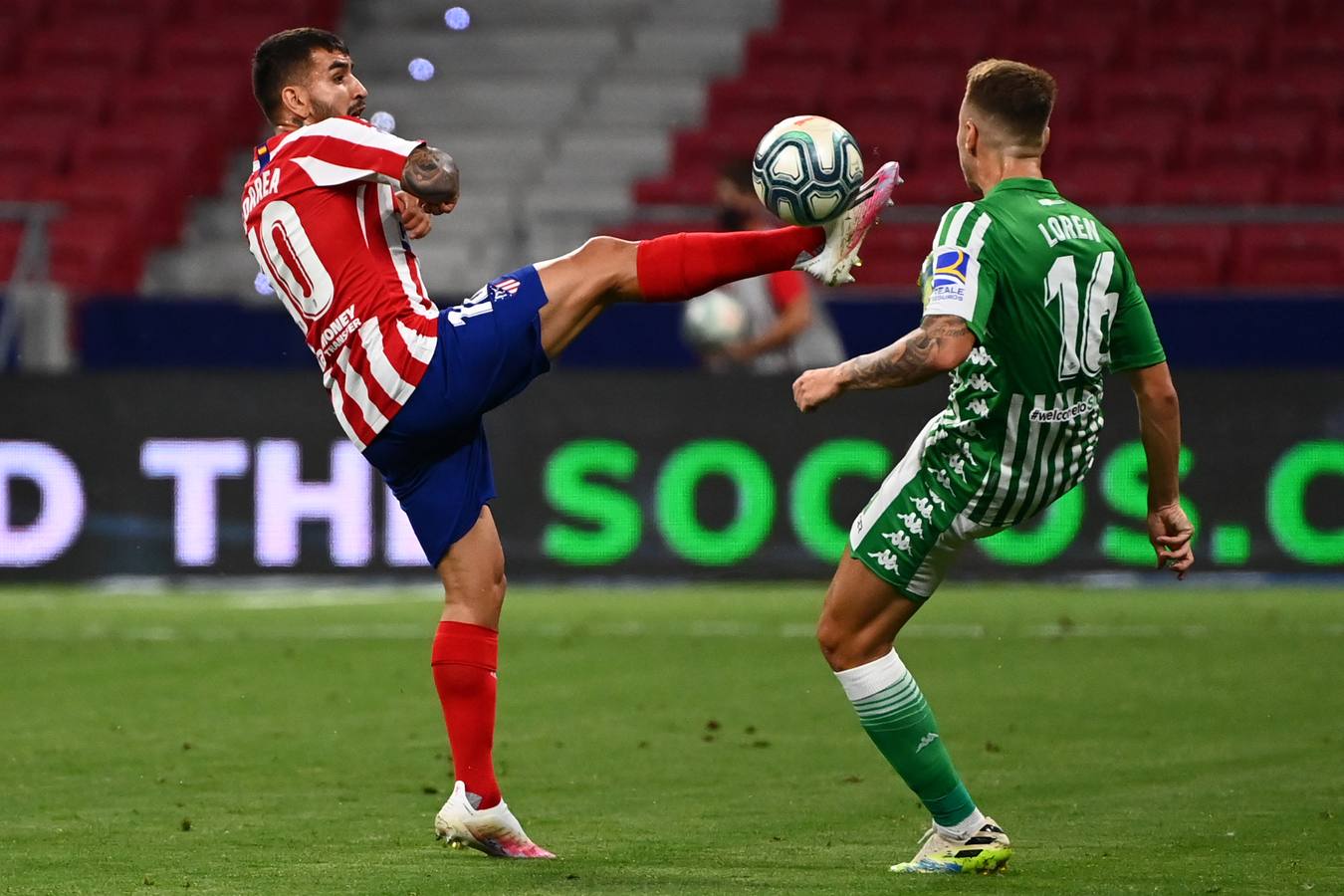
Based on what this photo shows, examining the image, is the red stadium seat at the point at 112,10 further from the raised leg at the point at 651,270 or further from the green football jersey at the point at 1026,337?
the green football jersey at the point at 1026,337

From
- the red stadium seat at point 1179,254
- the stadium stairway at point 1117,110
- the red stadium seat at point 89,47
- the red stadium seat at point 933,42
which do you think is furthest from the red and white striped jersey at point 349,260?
the red stadium seat at point 89,47

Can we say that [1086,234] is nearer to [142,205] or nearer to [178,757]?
[178,757]

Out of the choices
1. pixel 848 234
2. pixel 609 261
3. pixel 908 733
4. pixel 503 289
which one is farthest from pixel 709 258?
pixel 908 733

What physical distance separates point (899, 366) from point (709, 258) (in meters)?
0.98

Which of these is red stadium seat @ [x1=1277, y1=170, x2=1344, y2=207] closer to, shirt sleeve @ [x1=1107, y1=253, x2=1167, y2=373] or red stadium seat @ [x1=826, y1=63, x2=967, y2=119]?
red stadium seat @ [x1=826, y1=63, x2=967, y2=119]

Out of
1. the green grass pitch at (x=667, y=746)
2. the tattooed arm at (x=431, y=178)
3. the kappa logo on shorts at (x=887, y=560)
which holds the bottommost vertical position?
the green grass pitch at (x=667, y=746)

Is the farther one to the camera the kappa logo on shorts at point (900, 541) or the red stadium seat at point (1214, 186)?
the red stadium seat at point (1214, 186)

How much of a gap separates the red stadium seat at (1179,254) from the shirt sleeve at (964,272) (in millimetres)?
10385

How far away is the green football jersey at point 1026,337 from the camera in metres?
4.89

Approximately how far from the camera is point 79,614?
11.5 meters

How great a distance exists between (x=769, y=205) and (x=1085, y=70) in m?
12.8

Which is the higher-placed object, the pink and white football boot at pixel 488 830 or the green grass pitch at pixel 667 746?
the pink and white football boot at pixel 488 830

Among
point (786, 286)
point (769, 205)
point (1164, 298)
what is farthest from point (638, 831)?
point (1164, 298)

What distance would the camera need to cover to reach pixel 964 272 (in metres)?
4.84
